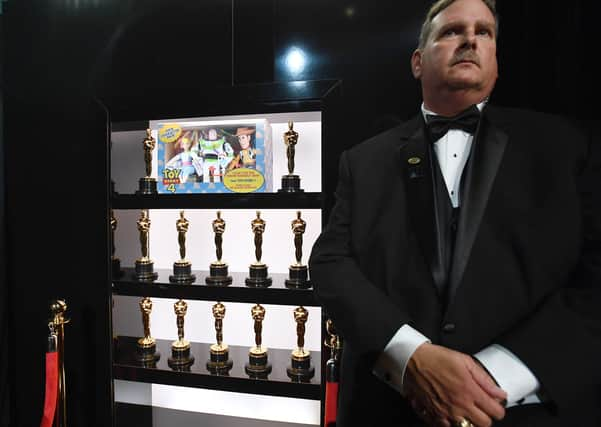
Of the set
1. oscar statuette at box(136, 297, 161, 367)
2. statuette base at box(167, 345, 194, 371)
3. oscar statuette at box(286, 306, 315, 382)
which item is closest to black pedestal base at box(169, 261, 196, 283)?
oscar statuette at box(136, 297, 161, 367)

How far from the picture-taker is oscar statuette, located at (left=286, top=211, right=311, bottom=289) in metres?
1.74

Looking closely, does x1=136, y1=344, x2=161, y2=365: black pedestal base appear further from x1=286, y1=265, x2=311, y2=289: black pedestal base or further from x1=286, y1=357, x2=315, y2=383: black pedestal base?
x1=286, y1=265, x2=311, y2=289: black pedestal base

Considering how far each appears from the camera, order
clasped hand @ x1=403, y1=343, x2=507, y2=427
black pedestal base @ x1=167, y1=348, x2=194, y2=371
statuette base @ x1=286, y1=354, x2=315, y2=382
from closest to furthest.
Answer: clasped hand @ x1=403, y1=343, x2=507, y2=427
statuette base @ x1=286, y1=354, x2=315, y2=382
black pedestal base @ x1=167, y1=348, x2=194, y2=371

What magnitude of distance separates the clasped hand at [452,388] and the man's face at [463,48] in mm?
662

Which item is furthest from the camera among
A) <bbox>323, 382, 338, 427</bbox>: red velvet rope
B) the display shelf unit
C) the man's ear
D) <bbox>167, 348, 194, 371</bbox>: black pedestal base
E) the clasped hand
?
<bbox>167, 348, 194, 371</bbox>: black pedestal base

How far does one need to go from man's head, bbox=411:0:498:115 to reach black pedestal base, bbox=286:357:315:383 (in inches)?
50.5

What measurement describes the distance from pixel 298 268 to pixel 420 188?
899 millimetres

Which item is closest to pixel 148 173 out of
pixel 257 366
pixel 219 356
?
pixel 219 356

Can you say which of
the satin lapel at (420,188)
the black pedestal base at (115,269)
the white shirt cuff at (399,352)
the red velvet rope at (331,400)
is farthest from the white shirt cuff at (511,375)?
the black pedestal base at (115,269)

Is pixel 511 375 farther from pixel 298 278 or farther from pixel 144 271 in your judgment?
pixel 144 271

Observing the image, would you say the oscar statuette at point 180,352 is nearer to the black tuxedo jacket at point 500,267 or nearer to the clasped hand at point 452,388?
the black tuxedo jacket at point 500,267

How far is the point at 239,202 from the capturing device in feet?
5.66

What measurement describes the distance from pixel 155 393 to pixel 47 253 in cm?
97

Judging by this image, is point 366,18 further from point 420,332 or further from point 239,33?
point 420,332
